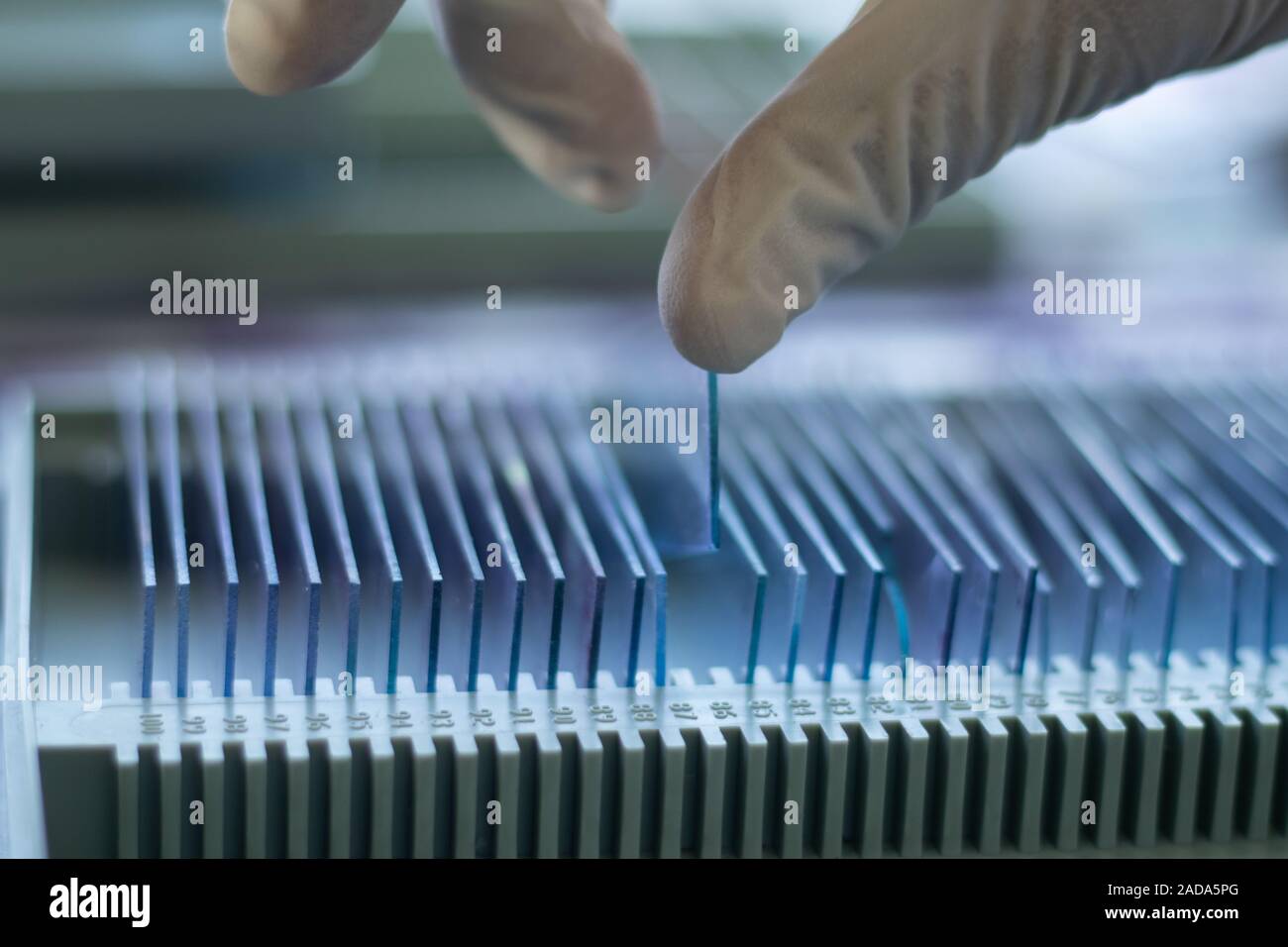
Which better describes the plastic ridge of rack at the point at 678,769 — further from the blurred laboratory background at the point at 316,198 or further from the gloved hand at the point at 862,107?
the blurred laboratory background at the point at 316,198

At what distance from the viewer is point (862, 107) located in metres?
0.71

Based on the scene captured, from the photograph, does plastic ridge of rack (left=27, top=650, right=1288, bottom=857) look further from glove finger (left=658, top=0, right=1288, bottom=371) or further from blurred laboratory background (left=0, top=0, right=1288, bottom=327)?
blurred laboratory background (left=0, top=0, right=1288, bottom=327)

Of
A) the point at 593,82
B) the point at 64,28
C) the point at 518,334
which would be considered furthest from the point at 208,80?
the point at 593,82

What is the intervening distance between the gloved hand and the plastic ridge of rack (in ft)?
0.58

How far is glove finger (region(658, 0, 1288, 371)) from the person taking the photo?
699mm

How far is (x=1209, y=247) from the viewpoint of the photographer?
4.35 ft

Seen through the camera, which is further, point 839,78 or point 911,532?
point 911,532

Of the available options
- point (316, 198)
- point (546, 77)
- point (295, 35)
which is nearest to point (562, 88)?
point (546, 77)

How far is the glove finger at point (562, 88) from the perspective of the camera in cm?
88

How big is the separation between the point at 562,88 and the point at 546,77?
0.01 m

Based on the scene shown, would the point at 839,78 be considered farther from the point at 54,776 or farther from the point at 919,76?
the point at 54,776

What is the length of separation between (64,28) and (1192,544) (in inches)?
35.4

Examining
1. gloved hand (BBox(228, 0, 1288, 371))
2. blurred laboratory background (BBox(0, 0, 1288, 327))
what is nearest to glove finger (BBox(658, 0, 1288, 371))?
gloved hand (BBox(228, 0, 1288, 371))
